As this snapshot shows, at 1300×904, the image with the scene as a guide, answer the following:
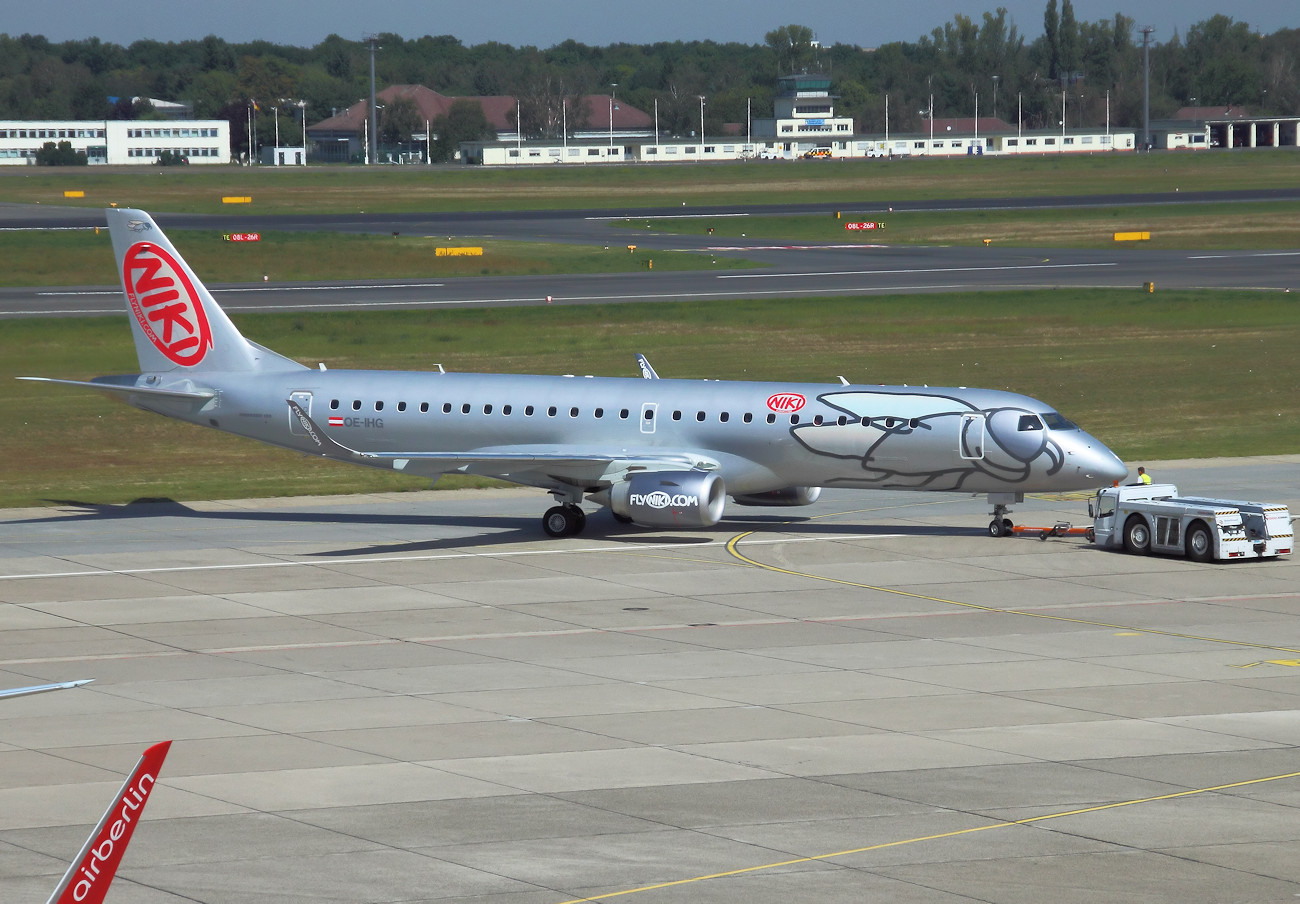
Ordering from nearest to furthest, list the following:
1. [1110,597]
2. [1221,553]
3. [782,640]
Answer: [782,640]
[1110,597]
[1221,553]

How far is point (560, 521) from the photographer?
149 feet

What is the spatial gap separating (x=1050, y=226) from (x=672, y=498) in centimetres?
10221

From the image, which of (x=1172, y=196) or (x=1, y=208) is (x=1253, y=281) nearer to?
(x=1172, y=196)

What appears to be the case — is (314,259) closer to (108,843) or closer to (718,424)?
(718,424)

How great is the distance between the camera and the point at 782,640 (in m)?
33.7

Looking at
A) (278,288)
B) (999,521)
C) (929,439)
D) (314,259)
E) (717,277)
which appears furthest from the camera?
(314,259)

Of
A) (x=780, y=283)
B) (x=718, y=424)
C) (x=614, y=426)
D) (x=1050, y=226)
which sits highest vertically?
(x=1050, y=226)

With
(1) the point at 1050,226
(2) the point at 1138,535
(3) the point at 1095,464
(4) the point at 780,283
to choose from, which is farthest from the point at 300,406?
(1) the point at 1050,226

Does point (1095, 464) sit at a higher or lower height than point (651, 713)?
higher

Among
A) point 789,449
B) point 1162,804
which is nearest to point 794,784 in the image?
point 1162,804

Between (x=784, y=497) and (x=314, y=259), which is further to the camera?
(x=314, y=259)

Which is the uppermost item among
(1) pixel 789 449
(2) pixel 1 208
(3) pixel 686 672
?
(2) pixel 1 208

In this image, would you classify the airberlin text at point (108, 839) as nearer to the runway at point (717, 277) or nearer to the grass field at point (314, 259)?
the runway at point (717, 277)

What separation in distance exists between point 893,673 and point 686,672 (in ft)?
12.3
